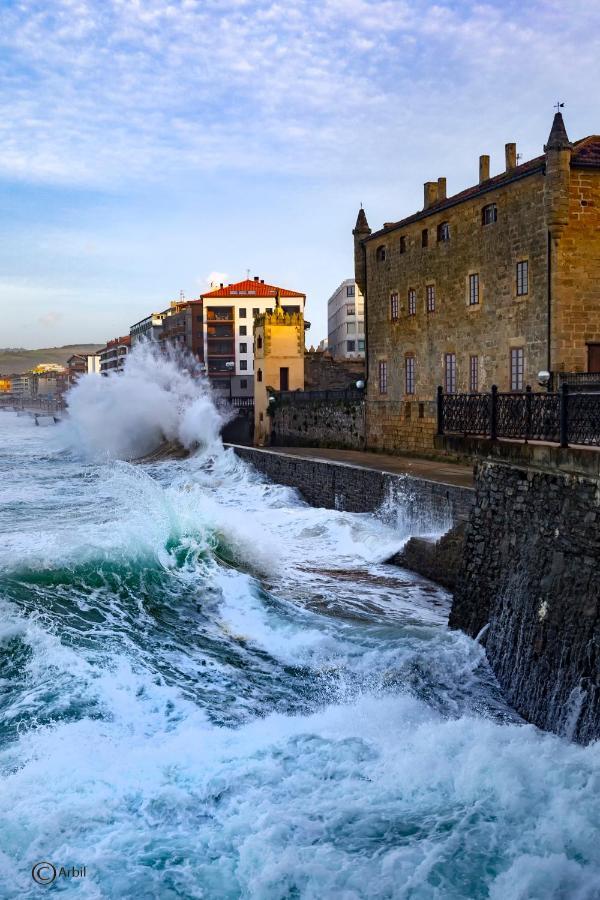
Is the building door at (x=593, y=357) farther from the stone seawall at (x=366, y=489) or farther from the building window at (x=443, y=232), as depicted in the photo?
the building window at (x=443, y=232)

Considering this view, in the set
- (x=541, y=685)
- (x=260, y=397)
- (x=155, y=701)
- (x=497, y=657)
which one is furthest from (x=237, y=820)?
(x=260, y=397)

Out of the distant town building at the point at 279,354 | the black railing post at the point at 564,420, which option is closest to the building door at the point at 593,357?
the black railing post at the point at 564,420

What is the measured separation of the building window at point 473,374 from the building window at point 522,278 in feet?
9.12

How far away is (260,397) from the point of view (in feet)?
131

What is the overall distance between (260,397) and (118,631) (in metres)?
30.0

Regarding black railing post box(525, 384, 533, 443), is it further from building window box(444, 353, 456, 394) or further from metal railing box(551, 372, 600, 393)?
building window box(444, 353, 456, 394)

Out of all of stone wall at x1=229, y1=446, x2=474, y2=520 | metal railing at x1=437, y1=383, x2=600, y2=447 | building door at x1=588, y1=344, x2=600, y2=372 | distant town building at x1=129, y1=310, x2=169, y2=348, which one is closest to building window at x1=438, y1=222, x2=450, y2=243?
building door at x1=588, y1=344, x2=600, y2=372

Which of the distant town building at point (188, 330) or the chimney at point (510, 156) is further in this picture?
the distant town building at point (188, 330)

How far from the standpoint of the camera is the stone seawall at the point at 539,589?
297 inches

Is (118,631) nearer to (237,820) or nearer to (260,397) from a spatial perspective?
(237,820)

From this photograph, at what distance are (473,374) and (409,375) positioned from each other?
4.17 m

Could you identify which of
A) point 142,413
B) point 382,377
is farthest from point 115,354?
point 382,377

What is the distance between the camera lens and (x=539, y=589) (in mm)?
8641

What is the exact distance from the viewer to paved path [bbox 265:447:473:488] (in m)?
18.7
